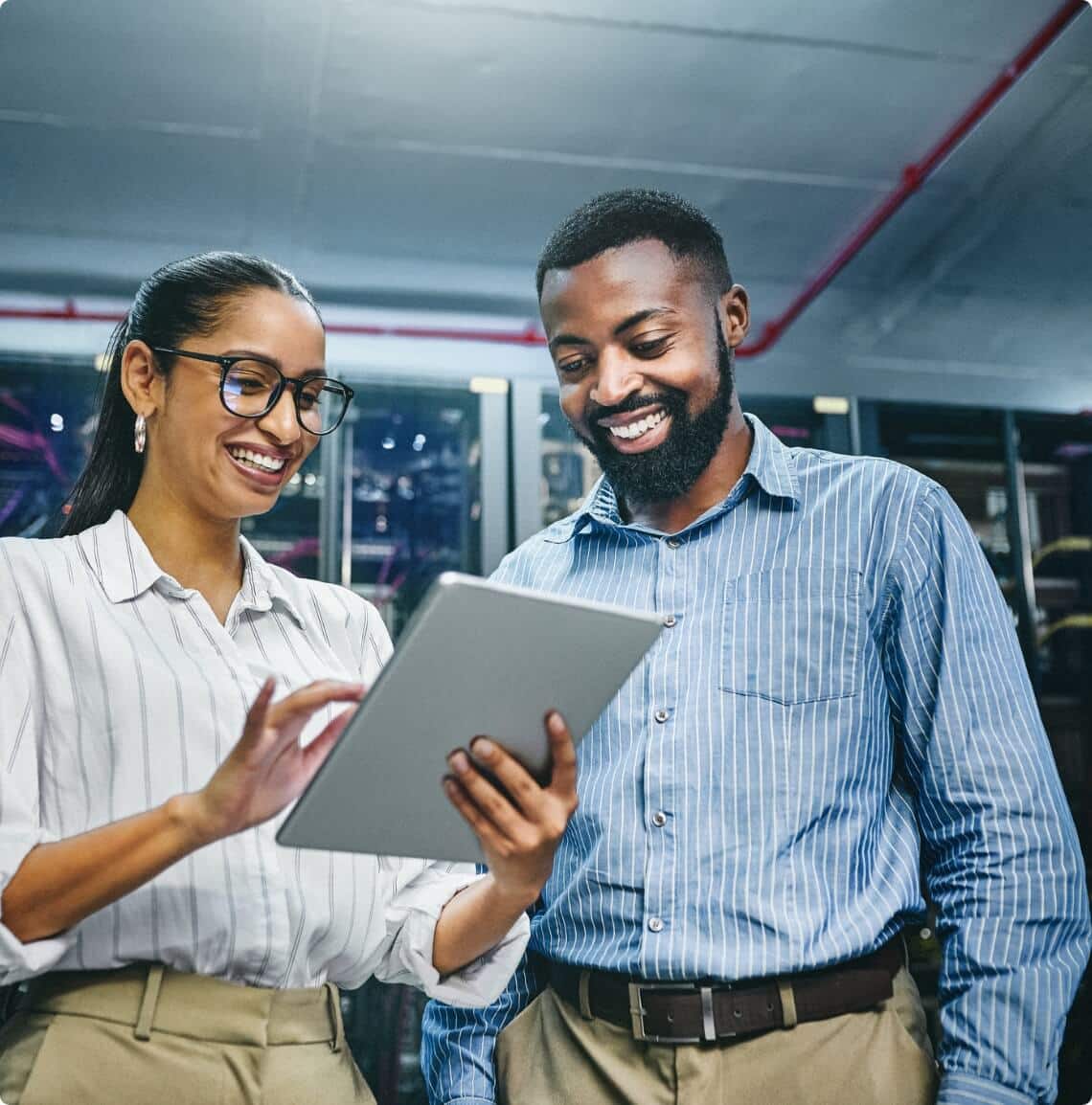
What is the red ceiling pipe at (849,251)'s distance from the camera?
2.63m

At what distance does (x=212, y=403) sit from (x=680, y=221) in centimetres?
74

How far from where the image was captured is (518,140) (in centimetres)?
299

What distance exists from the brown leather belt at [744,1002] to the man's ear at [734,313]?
0.87 meters

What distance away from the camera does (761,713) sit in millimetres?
1358

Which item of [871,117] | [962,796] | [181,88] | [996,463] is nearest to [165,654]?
[962,796]

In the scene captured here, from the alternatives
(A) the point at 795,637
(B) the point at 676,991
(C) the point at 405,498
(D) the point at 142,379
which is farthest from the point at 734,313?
(C) the point at 405,498

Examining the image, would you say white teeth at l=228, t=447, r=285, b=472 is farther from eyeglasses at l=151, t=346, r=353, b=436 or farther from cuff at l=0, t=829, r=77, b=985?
cuff at l=0, t=829, r=77, b=985

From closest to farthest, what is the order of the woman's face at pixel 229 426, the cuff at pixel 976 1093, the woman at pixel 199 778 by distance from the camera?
the woman at pixel 199 778
the cuff at pixel 976 1093
the woman's face at pixel 229 426

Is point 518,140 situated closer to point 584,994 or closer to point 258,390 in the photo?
point 258,390

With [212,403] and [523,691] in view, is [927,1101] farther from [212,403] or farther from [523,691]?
[212,403]

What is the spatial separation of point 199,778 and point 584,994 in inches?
20.9

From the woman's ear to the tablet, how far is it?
1.87ft

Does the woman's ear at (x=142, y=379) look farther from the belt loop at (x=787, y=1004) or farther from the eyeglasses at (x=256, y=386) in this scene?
the belt loop at (x=787, y=1004)

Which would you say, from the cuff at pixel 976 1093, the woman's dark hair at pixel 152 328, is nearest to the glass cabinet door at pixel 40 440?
the woman's dark hair at pixel 152 328
